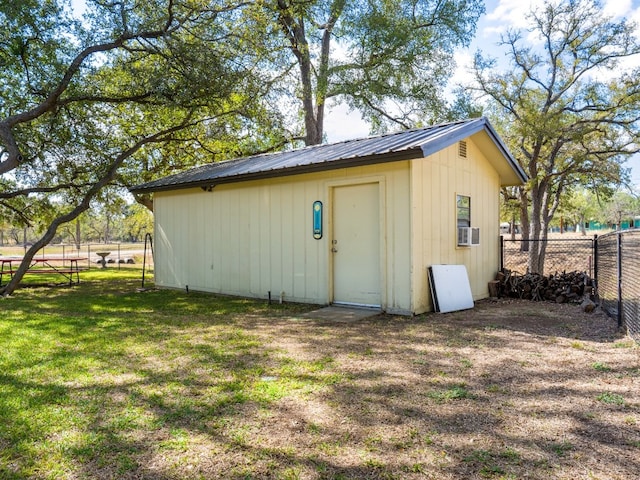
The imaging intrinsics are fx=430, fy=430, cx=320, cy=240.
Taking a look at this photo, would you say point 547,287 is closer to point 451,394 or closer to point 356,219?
point 356,219

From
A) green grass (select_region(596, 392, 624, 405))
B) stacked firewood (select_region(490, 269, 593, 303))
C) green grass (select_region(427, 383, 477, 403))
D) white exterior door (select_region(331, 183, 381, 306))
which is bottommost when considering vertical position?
green grass (select_region(427, 383, 477, 403))

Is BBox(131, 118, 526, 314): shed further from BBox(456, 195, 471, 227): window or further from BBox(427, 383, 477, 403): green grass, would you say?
BBox(427, 383, 477, 403): green grass

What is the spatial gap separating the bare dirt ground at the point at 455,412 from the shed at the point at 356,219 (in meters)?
1.87

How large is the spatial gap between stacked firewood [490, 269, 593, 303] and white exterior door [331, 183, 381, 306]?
120 inches

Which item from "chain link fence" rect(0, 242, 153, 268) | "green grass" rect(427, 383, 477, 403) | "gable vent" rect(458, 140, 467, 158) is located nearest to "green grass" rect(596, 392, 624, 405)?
"green grass" rect(427, 383, 477, 403)

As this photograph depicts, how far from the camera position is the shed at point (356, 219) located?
20.8 ft

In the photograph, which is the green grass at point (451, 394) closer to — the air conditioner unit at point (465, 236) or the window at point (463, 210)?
the air conditioner unit at point (465, 236)

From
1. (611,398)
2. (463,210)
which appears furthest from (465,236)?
(611,398)

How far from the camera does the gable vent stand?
745 centimetres

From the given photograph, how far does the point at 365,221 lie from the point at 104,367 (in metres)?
4.23

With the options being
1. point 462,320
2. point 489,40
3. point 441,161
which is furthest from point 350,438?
point 489,40

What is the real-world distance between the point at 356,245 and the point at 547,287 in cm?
380

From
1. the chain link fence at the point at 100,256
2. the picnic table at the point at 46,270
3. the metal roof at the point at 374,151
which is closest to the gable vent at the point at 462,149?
the metal roof at the point at 374,151

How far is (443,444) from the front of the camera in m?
2.38
